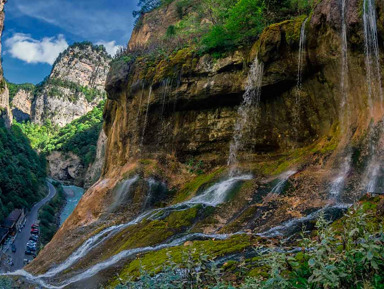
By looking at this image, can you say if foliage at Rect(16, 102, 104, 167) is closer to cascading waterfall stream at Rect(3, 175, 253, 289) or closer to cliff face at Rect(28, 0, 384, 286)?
cliff face at Rect(28, 0, 384, 286)

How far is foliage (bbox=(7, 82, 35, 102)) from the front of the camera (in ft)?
442

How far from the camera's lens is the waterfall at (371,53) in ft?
37.3

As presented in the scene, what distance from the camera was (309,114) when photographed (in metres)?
14.9

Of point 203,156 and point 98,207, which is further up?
point 203,156

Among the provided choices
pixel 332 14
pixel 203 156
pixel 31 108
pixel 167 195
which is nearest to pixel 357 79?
pixel 332 14

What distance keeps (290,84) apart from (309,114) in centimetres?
161

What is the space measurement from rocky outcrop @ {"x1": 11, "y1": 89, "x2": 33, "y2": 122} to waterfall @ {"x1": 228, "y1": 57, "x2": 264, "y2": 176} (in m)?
132

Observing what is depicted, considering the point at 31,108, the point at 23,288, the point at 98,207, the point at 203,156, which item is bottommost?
the point at 23,288

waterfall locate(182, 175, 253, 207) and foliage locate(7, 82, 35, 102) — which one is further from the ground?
foliage locate(7, 82, 35, 102)

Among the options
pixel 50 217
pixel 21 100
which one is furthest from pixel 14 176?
pixel 21 100

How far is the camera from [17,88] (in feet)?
454

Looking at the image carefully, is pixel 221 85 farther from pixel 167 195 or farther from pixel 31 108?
pixel 31 108

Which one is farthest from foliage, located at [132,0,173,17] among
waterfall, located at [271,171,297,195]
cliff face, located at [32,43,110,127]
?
cliff face, located at [32,43,110,127]

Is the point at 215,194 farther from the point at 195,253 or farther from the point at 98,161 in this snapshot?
the point at 98,161
